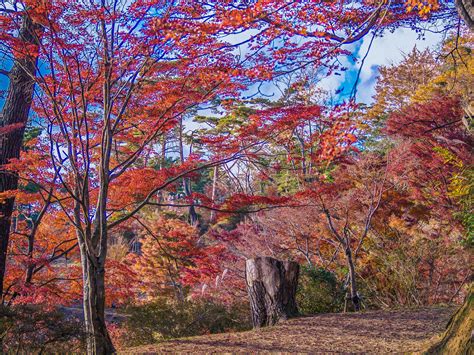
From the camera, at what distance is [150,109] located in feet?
20.4

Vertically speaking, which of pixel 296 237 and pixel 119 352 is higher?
pixel 296 237

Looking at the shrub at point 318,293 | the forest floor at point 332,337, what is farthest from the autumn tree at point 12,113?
the shrub at point 318,293

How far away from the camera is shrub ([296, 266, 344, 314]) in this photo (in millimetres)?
7289

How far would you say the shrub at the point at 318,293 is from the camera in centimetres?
729

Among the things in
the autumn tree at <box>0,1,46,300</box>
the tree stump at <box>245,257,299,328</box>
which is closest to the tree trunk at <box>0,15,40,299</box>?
the autumn tree at <box>0,1,46,300</box>

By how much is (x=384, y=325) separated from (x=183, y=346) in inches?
101

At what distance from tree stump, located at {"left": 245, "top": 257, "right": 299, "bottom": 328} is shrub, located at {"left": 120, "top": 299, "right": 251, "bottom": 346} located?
0.93m

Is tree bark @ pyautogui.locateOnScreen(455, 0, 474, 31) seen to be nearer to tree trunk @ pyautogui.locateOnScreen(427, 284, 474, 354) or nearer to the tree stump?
tree trunk @ pyautogui.locateOnScreen(427, 284, 474, 354)

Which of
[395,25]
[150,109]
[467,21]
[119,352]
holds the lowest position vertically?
[119,352]

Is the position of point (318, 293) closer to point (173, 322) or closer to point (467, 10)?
point (173, 322)

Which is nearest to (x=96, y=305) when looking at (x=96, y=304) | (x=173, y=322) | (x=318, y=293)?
(x=96, y=304)

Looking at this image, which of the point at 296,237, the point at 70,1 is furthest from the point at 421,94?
the point at 70,1

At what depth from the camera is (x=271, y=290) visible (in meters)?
6.02

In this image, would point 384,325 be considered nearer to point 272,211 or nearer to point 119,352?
point 119,352
